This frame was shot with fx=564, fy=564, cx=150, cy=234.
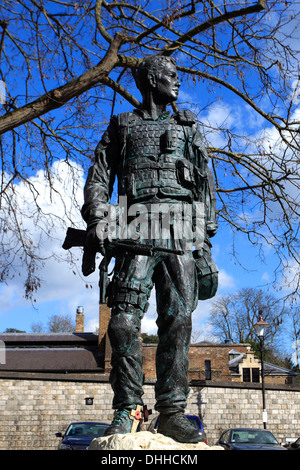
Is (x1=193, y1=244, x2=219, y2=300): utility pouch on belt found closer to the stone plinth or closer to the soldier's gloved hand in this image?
the soldier's gloved hand

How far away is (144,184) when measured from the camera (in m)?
4.50

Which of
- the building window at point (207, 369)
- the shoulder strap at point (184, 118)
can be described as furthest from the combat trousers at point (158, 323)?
the building window at point (207, 369)

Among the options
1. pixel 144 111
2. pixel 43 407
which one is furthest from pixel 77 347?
pixel 144 111

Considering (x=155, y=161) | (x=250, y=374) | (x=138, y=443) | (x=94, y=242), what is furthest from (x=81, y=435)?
(x=250, y=374)

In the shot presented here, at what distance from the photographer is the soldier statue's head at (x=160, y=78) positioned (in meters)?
4.79

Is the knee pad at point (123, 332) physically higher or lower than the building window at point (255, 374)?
higher

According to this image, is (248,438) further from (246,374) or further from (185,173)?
(246,374)

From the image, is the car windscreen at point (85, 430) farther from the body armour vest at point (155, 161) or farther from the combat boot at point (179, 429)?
the body armour vest at point (155, 161)

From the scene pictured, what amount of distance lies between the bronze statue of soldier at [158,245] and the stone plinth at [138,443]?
0.13 m

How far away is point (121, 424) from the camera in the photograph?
387cm

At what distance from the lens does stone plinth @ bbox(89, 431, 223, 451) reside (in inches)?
135
